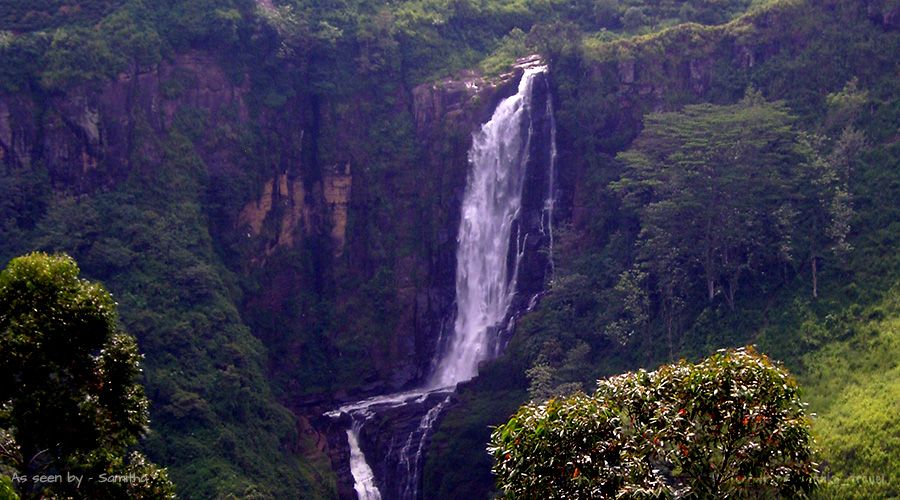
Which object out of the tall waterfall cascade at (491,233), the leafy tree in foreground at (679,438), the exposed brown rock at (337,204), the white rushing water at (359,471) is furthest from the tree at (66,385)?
the exposed brown rock at (337,204)

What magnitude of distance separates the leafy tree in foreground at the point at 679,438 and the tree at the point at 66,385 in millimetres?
3491

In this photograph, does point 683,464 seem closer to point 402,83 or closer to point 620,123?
point 620,123

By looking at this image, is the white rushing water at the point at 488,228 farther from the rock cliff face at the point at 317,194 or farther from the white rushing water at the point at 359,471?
the white rushing water at the point at 359,471

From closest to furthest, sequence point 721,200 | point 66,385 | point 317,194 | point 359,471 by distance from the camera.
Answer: point 66,385 < point 721,200 < point 359,471 < point 317,194

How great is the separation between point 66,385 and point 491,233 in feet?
70.5

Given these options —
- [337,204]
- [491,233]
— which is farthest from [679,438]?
[337,204]

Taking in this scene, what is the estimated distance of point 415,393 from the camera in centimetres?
2870

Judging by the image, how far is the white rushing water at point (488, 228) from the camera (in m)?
29.1

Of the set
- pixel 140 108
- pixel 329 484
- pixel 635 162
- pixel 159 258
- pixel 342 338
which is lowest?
pixel 329 484

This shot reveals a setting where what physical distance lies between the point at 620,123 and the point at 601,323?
724cm

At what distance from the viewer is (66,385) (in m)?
8.67

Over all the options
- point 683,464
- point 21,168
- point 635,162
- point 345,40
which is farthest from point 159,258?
point 683,464

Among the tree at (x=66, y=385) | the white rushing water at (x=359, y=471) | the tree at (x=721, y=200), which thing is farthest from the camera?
the white rushing water at (x=359, y=471)

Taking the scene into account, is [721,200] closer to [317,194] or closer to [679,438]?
[317,194]
